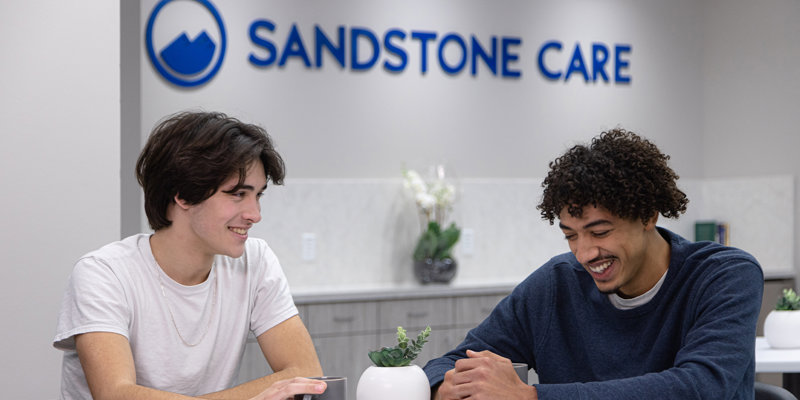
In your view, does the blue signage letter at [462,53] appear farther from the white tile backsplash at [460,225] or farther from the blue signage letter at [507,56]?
the white tile backsplash at [460,225]

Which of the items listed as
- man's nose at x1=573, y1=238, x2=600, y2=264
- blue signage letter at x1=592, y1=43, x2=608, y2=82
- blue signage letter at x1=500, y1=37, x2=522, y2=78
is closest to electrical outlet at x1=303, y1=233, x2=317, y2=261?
blue signage letter at x1=500, y1=37, x2=522, y2=78

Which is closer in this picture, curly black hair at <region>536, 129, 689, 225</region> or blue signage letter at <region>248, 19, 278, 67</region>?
curly black hair at <region>536, 129, 689, 225</region>

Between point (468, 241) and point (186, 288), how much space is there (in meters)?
3.49

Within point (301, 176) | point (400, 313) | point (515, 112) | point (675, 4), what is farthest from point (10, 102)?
point (675, 4)

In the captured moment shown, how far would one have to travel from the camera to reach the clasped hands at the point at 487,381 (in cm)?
171

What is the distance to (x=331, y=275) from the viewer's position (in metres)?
5.19

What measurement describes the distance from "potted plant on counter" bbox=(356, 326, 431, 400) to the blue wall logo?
137 inches

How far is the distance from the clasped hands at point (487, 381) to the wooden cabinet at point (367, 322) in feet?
9.26

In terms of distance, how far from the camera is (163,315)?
217 cm

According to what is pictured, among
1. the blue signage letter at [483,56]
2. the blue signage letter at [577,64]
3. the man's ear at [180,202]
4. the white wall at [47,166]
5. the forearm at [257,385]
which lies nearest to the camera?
the forearm at [257,385]

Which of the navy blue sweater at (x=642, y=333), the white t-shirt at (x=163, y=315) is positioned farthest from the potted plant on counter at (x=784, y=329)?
the white t-shirt at (x=163, y=315)

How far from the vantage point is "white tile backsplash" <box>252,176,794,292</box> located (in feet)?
16.7

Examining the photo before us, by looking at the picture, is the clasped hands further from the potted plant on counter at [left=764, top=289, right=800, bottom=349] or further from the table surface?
the potted plant on counter at [left=764, top=289, right=800, bottom=349]

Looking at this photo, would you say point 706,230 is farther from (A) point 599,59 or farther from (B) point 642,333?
(B) point 642,333
